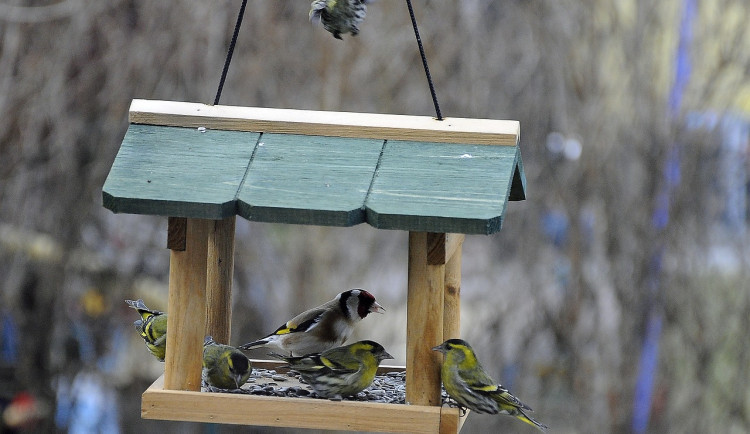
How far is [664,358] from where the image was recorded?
6312 mm

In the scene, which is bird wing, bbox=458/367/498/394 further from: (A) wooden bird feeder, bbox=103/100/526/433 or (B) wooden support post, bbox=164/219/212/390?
(B) wooden support post, bbox=164/219/212/390

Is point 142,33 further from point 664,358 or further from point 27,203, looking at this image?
point 664,358

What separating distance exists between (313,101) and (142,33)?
1.09 metres

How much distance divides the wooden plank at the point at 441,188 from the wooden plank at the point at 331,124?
3 centimetres

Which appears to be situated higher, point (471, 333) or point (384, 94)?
point (384, 94)

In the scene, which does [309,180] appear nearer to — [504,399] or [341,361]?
[341,361]

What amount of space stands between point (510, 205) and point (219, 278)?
3189 mm

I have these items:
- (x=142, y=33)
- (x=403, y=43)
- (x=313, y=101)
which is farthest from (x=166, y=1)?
(x=403, y=43)

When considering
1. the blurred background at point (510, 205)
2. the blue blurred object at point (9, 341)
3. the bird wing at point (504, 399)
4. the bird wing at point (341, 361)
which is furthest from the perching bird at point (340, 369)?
the blue blurred object at point (9, 341)

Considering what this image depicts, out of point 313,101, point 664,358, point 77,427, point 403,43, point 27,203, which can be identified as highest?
point 403,43

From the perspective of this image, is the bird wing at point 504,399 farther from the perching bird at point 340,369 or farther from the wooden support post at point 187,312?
the wooden support post at point 187,312

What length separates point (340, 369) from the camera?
306cm

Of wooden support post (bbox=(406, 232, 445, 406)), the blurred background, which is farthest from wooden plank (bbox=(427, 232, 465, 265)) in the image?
the blurred background

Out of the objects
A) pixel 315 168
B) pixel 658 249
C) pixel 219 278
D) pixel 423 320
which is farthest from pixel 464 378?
pixel 658 249
